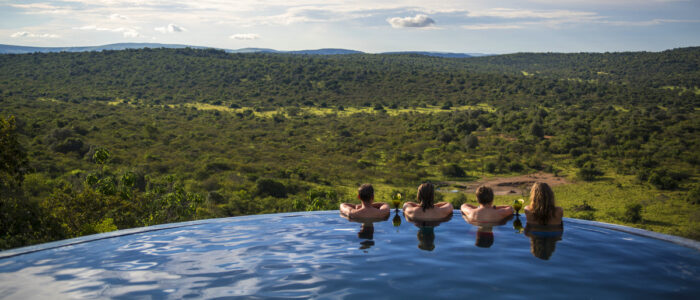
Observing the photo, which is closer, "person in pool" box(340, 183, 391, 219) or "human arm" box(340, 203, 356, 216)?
"person in pool" box(340, 183, 391, 219)

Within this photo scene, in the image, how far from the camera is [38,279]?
4793mm

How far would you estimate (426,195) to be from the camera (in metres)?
6.60

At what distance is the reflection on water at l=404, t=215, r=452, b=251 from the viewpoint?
6023 mm

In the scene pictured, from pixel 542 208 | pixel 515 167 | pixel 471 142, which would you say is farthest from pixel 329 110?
pixel 542 208

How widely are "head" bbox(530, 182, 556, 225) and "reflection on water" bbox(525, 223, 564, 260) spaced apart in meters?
0.12

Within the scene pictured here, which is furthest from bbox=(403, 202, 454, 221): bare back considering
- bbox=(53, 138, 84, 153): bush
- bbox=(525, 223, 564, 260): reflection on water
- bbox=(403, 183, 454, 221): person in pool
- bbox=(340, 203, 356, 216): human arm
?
bbox=(53, 138, 84, 153): bush

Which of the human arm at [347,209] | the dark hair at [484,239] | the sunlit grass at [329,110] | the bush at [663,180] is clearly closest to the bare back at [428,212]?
the dark hair at [484,239]

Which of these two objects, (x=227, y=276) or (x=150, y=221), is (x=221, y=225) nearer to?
(x=227, y=276)

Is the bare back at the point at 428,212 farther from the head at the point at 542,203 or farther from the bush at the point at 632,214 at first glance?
the bush at the point at 632,214

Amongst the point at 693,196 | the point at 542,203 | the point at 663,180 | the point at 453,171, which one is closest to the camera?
the point at 542,203

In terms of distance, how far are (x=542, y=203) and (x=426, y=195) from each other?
1.50 m

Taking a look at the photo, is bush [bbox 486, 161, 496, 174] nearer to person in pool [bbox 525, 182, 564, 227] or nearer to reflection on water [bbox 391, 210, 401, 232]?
reflection on water [bbox 391, 210, 401, 232]

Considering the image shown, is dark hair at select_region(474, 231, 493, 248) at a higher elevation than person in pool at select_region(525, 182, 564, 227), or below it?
below

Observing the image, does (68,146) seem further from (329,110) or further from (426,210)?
(329,110)
